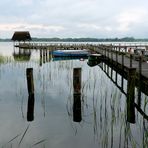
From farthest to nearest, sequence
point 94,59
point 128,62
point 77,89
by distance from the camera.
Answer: point 94,59, point 128,62, point 77,89

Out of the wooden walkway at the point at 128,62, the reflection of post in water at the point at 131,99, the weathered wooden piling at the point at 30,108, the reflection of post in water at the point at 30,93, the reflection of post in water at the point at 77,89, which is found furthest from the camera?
the wooden walkway at the point at 128,62

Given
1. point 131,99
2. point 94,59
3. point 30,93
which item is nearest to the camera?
point 131,99

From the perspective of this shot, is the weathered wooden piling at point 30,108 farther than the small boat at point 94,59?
No

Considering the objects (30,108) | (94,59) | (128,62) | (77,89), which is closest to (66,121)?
(30,108)

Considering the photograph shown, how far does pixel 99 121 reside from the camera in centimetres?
1323

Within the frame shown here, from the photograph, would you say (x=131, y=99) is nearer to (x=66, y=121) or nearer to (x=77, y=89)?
(x=77, y=89)

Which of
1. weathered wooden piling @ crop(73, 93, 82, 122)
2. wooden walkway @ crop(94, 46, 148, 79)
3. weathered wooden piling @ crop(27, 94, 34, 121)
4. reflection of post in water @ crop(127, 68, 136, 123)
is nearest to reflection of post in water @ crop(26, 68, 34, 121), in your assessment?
weathered wooden piling @ crop(27, 94, 34, 121)

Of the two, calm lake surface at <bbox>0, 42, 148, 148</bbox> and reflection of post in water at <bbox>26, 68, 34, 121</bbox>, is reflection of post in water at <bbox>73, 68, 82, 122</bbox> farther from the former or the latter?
reflection of post in water at <bbox>26, 68, 34, 121</bbox>

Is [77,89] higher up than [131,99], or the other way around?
[77,89]

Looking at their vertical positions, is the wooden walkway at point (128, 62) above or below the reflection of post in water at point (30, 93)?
above

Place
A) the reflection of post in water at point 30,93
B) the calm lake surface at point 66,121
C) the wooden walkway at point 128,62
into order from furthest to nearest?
1. the wooden walkway at point 128,62
2. the reflection of post in water at point 30,93
3. the calm lake surface at point 66,121

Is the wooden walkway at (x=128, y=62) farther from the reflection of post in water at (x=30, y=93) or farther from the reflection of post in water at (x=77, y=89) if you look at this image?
the reflection of post in water at (x=30, y=93)

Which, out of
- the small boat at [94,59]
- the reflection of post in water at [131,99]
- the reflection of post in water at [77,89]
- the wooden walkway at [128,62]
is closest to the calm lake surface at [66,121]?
the reflection of post in water at [77,89]

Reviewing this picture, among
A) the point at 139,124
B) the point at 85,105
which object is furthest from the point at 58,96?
the point at 139,124
